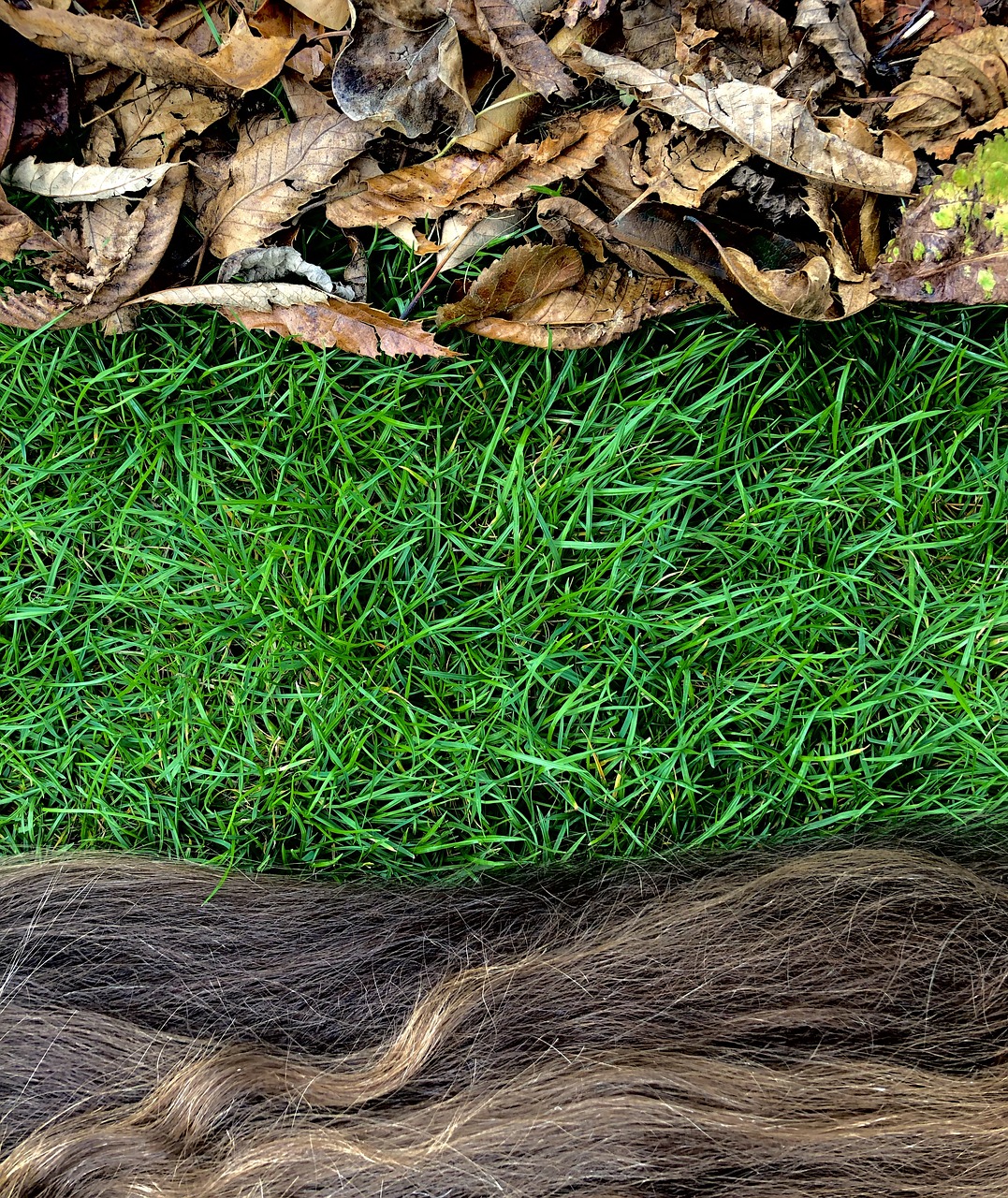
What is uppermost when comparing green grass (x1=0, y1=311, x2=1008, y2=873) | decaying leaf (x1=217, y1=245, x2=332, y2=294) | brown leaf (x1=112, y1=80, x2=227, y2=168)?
brown leaf (x1=112, y1=80, x2=227, y2=168)

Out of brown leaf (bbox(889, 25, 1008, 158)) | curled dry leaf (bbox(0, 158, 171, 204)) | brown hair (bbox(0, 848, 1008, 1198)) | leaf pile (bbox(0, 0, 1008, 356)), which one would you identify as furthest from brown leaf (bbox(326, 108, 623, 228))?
brown hair (bbox(0, 848, 1008, 1198))

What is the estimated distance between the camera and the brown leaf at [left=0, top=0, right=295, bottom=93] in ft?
5.18

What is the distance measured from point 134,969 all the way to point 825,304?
1.87 meters

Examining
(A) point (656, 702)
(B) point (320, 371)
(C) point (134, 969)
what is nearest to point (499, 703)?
(A) point (656, 702)

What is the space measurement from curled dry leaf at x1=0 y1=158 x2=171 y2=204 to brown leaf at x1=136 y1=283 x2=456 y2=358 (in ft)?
0.73

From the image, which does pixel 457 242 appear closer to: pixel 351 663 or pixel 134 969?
pixel 351 663

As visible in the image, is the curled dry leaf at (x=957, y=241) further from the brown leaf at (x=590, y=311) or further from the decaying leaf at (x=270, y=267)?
the decaying leaf at (x=270, y=267)

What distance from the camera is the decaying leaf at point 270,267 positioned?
1.65m

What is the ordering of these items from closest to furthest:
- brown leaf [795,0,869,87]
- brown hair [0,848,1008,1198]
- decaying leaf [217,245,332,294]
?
brown hair [0,848,1008,1198] → brown leaf [795,0,869,87] → decaying leaf [217,245,332,294]

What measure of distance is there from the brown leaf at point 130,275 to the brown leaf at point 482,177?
0.33 metres

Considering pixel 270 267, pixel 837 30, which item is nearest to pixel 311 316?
pixel 270 267

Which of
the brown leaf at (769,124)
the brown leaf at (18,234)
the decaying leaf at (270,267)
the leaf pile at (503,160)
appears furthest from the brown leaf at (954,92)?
the brown leaf at (18,234)

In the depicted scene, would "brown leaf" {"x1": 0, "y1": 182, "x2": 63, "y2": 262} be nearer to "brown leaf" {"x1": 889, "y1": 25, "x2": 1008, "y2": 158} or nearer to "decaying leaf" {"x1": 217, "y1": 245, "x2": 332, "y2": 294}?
"decaying leaf" {"x1": 217, "y1": 245, "x2": 332, "y2": 294}

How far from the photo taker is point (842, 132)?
1554mm
